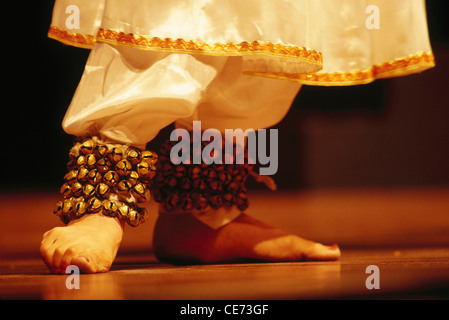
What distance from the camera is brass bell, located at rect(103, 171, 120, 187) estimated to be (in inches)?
36.4

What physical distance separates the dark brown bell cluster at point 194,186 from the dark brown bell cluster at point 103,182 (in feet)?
0.47

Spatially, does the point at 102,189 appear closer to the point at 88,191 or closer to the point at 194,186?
the point at 88,191

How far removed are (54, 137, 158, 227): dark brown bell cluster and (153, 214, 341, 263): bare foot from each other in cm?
14

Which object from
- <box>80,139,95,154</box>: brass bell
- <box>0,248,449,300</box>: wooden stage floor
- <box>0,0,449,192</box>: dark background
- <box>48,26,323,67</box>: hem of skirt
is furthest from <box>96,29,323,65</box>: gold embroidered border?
<box>0,0,449,192</box>: dark background

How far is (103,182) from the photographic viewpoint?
93 centimetres

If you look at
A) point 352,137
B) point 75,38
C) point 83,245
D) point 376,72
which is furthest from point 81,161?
point 352,137

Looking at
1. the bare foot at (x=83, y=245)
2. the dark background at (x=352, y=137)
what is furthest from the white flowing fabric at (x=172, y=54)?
the dark background at (x=352, y=137)

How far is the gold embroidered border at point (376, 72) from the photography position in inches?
42.0

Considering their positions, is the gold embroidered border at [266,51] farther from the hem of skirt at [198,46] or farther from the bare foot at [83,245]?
the bare foot at [83,245]

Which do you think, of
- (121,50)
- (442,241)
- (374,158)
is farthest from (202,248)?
(374,158)
